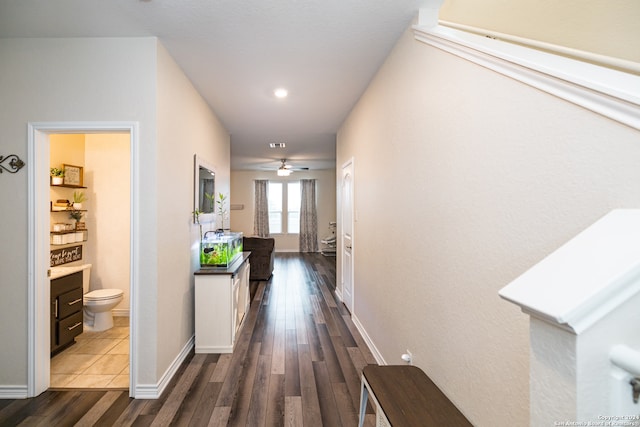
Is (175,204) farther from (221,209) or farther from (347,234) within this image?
(347,234)

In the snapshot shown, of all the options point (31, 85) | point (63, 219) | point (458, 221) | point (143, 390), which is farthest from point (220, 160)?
point (458, 221)

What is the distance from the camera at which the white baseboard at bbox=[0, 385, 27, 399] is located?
7.08ft

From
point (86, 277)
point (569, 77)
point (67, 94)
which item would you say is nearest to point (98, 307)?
point (86, 277)

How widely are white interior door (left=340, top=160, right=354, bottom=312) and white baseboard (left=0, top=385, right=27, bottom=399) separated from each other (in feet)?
10.4

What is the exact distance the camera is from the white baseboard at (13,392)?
7.08 ft

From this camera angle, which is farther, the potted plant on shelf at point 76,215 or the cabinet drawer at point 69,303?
the potted plant on shelf at point 76,215

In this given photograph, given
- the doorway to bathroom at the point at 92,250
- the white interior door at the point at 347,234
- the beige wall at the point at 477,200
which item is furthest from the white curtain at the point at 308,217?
the beige wall at the point at 477,200

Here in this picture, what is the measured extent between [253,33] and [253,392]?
2.75m

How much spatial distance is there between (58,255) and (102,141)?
1492 millimetres

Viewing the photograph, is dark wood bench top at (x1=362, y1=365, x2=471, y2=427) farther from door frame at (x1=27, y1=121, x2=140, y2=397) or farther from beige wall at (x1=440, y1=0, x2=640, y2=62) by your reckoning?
door frame at (x1=27, y1=121, x2=140, y2=397)

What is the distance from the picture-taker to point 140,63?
221 cm

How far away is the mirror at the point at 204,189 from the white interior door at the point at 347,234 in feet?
6.00

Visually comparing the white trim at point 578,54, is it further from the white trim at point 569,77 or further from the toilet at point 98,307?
the toilet at point 98,307

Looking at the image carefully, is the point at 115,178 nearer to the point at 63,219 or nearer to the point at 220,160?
the point at 63,219
